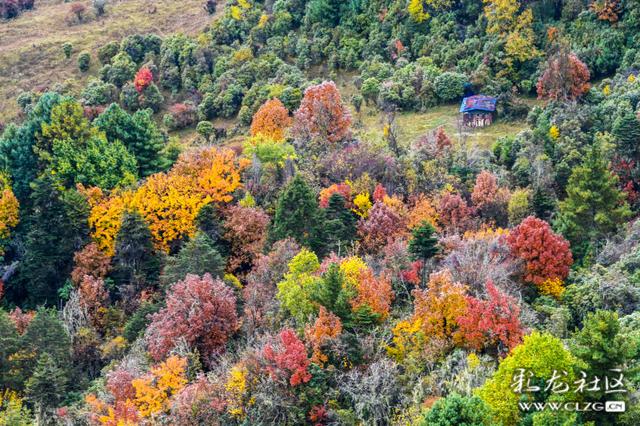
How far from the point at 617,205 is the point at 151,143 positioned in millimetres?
50108

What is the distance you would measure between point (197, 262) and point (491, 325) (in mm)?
27589

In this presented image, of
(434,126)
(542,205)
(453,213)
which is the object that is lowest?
(434,126)

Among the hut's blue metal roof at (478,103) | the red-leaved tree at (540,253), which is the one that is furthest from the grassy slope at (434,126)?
the red-leaved tree at (540,253)

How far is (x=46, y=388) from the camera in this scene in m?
49.2

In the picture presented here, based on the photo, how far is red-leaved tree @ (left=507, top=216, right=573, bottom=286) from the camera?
5094 cm

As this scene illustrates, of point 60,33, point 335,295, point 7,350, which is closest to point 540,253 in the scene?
point 335,295

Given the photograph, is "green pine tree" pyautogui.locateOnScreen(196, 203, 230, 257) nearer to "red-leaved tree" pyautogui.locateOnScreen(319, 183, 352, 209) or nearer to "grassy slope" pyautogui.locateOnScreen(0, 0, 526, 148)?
"red-leaved tree" pyautogui.locateOnScreen(319, 183, 352, 209)

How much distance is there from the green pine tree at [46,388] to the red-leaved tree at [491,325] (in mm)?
28639

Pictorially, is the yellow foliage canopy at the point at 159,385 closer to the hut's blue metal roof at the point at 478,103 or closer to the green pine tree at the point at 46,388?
the green pine tree at the point at 46,388

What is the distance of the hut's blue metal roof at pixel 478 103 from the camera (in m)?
89.1

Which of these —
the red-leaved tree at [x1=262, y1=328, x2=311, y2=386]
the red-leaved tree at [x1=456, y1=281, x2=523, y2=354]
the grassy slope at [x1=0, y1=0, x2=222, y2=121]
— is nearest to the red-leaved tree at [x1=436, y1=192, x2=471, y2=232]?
the red-leaved tree at [x1=456, y1=281, x2=523, y2=354]

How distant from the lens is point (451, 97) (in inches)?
3728

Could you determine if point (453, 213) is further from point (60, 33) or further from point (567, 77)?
point (60, 33)

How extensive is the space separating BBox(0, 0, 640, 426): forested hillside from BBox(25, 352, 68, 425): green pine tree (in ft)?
0.52
